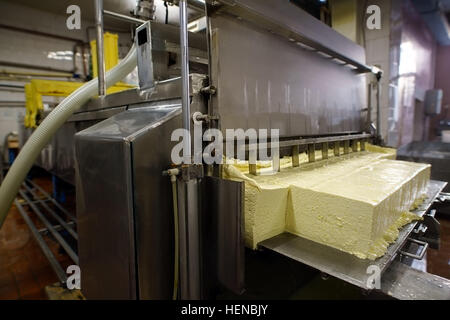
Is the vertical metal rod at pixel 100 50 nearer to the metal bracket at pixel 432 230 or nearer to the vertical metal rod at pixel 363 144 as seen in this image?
the metal bracket at pixel 432 230

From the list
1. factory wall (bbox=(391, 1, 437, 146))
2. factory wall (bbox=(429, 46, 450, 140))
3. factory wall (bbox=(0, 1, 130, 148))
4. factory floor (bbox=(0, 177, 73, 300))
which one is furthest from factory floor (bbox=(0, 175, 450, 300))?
factory wall (bbox=(429, 46, 450, 140))

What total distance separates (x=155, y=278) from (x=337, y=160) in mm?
1403

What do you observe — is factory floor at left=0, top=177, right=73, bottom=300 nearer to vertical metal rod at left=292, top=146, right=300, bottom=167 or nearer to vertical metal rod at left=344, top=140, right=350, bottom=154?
vertical metal rod at left=292, top=146, right=300, bottom=167

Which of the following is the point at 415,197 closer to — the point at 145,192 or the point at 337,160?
the point at 337,160

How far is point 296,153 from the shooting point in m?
1.43

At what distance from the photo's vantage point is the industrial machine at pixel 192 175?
829mm

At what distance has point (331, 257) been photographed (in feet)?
2.76

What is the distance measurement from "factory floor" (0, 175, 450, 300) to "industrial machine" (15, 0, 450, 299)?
30.3 inches

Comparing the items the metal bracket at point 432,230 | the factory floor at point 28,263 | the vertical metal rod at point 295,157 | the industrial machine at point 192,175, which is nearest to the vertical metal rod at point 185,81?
the industrial machine at point 192,175

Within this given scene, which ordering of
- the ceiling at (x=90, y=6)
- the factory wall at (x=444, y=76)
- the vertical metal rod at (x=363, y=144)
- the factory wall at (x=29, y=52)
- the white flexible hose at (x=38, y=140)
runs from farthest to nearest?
the factory wall at (x=444, y=76)
the factory wall at (x=29, y=52)
the ceiling at (x=90, y=6)
the vertical metal rod at (x=363, y=144)
the white flexible hose at (x=38, y=140)

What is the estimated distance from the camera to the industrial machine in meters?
0.83
